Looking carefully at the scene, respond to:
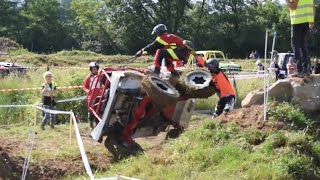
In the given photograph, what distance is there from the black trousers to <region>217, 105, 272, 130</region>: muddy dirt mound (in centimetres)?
115

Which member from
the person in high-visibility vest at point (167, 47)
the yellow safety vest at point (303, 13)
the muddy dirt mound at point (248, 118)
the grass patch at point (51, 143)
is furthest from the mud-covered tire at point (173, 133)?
the yellow safety vest at point (303, 13)

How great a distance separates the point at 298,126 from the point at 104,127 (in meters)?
3.87

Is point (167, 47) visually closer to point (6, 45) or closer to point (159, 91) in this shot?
point (159, 91)

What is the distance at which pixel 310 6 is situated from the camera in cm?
912

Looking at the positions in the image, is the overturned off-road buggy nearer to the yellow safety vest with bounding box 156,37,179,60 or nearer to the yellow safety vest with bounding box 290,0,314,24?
the yellow safety vest with bounding box 156,37,179,60

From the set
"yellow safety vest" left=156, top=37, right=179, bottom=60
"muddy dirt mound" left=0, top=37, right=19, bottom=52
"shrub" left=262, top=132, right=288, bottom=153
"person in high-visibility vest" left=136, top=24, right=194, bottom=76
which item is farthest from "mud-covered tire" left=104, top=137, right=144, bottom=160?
"muddy dirt mound" left=0, top=37, right=19, bottom=52

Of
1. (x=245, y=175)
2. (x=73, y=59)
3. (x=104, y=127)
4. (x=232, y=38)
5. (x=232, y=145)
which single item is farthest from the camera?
(x=232, y=38)

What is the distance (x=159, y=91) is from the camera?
9789mm

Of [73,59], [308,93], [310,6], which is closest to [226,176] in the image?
[308,93]

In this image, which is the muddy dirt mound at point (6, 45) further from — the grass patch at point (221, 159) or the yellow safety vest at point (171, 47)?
the grass patch at point (221, 159)

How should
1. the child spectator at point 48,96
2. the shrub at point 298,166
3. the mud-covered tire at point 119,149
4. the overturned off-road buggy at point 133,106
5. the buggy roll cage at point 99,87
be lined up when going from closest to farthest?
the shrub at point 298,166 < the mud-covered tire at point 119,149 < the overturned off-road buggy at point 133,106 < the buggy roll cage at point 99,87 < the child spectator at point 48,96

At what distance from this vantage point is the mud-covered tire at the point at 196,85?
1042 centimetres

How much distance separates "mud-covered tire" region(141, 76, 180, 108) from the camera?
9812mm

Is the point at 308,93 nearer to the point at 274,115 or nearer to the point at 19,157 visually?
the point at 274,115
